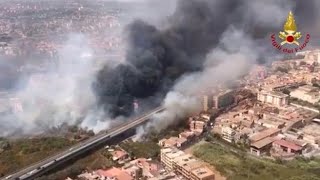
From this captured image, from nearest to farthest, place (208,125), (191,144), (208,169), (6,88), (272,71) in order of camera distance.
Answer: (208,169) → (191,144) → (208,125) → (6,88) → (272,71)

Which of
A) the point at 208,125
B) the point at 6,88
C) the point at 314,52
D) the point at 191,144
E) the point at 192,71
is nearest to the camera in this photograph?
the point at 191,144

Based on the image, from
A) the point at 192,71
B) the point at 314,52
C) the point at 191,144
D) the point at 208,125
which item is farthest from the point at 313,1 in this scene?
the point at 191,144

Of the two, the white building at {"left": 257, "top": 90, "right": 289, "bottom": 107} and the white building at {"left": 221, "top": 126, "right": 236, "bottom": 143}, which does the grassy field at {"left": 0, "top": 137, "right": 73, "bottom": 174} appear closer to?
the white building at {"left": 221, "top": 126, "right": 236, "bottom": 143}

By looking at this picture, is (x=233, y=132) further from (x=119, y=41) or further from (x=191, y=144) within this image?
(x=119, y=41)

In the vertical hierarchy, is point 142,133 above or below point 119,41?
below

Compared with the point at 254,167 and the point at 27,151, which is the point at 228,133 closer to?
the point at 254,167

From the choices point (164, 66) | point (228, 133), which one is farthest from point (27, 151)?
point (164, 66)

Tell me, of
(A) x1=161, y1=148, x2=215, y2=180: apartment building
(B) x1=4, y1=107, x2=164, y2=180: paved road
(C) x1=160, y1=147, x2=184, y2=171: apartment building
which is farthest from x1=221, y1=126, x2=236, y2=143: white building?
(B) x1=4, y1=107, x2=164, y2=180: paved road
